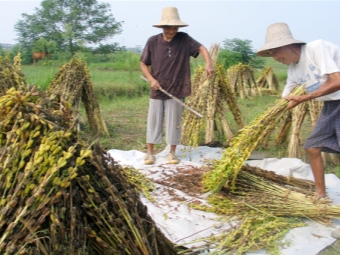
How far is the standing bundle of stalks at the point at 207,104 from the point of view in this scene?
5.22 metres

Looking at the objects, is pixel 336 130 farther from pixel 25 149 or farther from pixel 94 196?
pixel 25 149

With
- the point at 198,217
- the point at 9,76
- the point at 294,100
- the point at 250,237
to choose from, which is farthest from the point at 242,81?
the point at 250,237

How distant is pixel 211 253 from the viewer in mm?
2715

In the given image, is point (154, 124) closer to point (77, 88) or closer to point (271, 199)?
point (77, 88)

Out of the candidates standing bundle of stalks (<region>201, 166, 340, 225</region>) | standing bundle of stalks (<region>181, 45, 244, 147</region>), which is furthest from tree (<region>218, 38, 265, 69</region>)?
standing bundle of stalks (<region>201, 166, 340, 225</region>)

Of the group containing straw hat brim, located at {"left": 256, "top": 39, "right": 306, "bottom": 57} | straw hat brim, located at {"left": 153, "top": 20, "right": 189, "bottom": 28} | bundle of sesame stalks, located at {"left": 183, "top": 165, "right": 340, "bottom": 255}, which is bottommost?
bundle of sesame stalks, located at {"left": 183, "top": 165, "right": 340, "bottom": 255}

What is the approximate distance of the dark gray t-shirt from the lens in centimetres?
480

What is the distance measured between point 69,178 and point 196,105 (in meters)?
3.80

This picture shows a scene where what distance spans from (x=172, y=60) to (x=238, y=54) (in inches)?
383

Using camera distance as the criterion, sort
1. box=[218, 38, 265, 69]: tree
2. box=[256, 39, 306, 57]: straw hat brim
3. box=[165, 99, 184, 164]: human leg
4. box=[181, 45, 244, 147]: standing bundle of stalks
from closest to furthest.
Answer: box=[256, 39, 306, 57]: straw hat brim → box=[165, 99, 184, 164]: human leg → box=[181, 45, 244, 147]: standing bundle of stalks → box=[218, 38, 265, 69]: tree

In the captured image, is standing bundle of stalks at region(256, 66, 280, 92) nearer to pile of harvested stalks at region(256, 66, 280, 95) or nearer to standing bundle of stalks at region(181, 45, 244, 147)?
pile of harvested stalks at region(256, 66, 280, 95)

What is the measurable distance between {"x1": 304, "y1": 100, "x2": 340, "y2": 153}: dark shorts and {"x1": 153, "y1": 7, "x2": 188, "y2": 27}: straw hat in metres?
1.92

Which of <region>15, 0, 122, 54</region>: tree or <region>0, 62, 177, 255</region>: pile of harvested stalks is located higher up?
<region>15, 0, 122, 54</region>: tree

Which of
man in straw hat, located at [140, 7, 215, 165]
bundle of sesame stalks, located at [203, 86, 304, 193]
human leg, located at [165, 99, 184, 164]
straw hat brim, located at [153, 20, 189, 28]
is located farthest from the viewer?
human leg, located at [165, 99, 184, 164]
